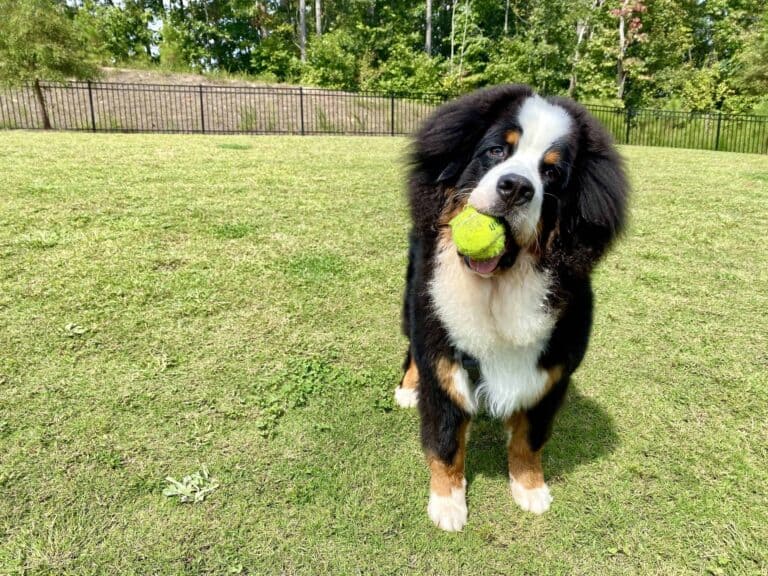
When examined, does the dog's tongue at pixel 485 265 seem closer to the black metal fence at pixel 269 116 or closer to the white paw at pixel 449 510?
the white paw at pixel 449 510

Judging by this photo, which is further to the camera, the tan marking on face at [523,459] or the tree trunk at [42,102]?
the tree trunk at [42,102]

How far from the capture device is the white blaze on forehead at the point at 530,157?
1948 mm

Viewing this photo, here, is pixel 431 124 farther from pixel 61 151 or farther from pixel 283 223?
pixel 61 151

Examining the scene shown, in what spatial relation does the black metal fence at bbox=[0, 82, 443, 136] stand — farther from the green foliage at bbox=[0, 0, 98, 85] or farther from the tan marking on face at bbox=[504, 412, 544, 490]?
the tan marking on face at bbox=[504, 412, 544, 490]

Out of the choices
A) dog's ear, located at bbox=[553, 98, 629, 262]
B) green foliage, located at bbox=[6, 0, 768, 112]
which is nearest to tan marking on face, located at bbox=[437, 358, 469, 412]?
dog's ear, located at bbox=[553, 98, 629, 262]

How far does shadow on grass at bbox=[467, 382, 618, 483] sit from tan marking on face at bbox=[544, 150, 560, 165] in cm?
Result: 142

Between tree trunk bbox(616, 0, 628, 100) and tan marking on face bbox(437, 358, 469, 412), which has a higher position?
tree trunk bbox(616, 0, 628, 100)

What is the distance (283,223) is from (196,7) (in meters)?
39.0

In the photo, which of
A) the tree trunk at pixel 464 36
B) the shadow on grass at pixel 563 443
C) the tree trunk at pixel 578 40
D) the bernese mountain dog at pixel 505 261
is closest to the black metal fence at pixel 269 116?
A: the tree trunk at pixel 578 40

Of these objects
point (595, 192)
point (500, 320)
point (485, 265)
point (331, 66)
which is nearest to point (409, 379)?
point (500, 320)

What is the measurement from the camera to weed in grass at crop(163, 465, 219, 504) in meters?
2.36

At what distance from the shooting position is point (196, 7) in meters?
37.3

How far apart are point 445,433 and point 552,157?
1.27m

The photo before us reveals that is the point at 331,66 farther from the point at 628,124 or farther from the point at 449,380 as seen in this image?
the point at 449,380
